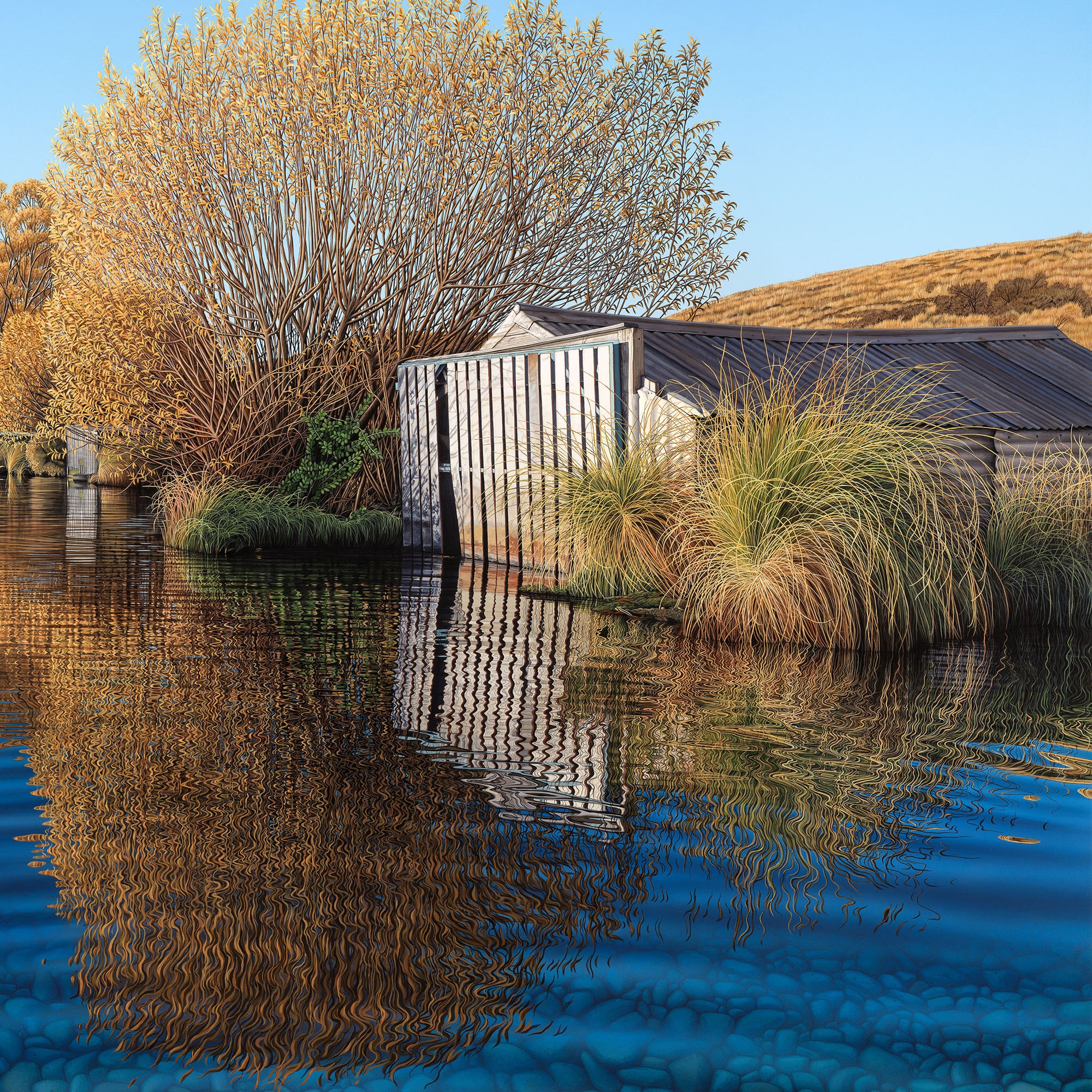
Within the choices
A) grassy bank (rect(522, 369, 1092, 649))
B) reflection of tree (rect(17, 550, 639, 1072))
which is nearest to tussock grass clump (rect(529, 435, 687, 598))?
grassy bank (rect(522, 369, 1092, 649))

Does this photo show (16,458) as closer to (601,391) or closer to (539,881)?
(601,391)

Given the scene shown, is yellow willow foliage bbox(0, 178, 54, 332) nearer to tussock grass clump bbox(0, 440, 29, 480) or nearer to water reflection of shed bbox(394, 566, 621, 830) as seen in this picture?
tussock grass clump bbox(0, 440, 29, 480)

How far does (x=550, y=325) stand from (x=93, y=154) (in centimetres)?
710

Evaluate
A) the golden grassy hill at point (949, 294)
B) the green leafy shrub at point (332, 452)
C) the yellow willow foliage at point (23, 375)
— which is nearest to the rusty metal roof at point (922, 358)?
the green leafy shrub at point (332, 452)

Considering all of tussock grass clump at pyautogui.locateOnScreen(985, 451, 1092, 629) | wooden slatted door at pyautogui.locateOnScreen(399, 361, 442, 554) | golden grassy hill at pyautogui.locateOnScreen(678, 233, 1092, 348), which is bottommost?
tussock grass clump at pyautogui.locateOnScreen(985, 451, 1092, 629)

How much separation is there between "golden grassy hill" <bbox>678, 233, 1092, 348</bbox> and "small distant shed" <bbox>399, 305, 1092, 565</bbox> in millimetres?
19129

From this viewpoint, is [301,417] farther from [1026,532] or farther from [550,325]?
[1026,532]

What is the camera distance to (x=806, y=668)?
229 inches

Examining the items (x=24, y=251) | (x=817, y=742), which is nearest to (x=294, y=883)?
(x=817, y=742)

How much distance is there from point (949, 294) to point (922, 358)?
29.2 meters

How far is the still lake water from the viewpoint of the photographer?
6.75 feet

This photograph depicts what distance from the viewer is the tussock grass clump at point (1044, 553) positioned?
24.4 ft

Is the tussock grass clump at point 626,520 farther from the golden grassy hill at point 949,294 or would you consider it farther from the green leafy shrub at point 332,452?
the golden grassy hill at point 949,294

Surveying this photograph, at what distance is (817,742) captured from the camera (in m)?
4.21
